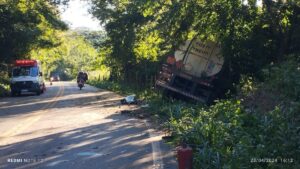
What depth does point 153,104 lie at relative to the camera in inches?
704

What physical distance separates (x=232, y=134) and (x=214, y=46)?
9.68 meters

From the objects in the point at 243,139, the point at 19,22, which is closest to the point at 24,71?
the point at 19,22

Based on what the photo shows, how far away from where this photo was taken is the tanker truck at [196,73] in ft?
58.8

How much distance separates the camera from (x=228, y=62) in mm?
17594

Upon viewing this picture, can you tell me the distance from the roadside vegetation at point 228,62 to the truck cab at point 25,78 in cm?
167

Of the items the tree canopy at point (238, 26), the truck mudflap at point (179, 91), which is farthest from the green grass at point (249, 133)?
the truck mudflap at point (179, 91)

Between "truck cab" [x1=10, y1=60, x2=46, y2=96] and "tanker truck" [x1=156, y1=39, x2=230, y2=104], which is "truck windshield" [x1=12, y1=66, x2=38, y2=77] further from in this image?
"tanker truck" [x1=156, y1=39, x2=230, y2=104]

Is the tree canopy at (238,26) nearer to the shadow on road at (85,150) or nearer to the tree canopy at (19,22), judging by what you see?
the shadow on road at (85,150)

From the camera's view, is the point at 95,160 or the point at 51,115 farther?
the point at 51,115

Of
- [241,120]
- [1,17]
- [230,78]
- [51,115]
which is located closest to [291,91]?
[241,120]

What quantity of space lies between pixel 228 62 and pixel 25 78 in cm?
1950

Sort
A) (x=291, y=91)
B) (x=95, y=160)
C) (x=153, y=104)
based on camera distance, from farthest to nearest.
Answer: (x=153, y=104) → (x=291, y=91) → (x=95, y=160)

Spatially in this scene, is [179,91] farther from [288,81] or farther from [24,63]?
[24,63]

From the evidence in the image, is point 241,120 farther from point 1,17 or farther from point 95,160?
point 1,17
